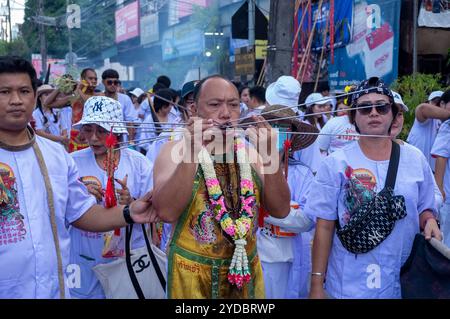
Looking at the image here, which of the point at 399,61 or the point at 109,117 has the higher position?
the point at 399,61

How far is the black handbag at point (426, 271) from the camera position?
2.90 metres

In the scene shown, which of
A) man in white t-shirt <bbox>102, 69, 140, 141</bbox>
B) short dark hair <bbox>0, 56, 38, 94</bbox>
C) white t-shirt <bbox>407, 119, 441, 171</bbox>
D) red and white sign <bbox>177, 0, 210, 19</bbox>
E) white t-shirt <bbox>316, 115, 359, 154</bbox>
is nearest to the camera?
short dark hair <bbox>0, 56, 38, 94</bbox>

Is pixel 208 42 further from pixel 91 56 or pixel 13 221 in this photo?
pixel 13 221

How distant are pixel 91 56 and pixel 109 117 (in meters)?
33.5

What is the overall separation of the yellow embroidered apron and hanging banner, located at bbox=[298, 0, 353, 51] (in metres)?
11.1

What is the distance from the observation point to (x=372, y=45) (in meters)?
12.4

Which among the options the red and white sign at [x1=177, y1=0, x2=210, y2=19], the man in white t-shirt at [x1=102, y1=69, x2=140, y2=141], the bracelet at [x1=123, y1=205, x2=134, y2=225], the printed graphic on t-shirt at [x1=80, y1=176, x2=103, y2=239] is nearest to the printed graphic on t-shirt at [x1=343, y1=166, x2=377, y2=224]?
the bracelet at [x1=123, y1=205, x2=134, y2=225]

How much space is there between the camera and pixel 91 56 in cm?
3622

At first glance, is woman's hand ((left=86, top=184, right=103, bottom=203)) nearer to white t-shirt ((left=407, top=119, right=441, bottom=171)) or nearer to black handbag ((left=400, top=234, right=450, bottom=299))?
black handbag ((left=400, top=234, right=450, bottom=299))

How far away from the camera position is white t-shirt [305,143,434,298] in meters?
3.16

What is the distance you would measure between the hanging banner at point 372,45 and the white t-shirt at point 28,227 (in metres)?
9.80

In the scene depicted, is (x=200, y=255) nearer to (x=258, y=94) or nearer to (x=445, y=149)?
(x=445, y=149)

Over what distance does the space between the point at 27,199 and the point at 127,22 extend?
34.1 m

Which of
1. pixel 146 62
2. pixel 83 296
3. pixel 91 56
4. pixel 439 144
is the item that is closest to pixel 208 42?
pixel 146 62
